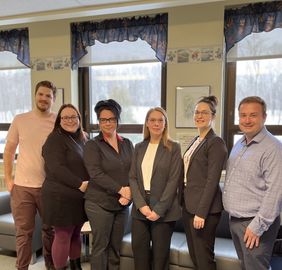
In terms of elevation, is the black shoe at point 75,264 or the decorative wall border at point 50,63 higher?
the decorative wall border at point 50,63

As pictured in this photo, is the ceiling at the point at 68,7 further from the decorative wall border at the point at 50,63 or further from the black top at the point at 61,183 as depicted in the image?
the black top at the point at 61,183

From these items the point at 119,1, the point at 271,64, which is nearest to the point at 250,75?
the point at 271,64

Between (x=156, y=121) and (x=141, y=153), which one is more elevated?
(x=156, y=121)

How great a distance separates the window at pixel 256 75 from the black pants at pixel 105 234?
5.42ft

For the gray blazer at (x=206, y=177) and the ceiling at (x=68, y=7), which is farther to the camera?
the ceiling at (x=68, y=7)

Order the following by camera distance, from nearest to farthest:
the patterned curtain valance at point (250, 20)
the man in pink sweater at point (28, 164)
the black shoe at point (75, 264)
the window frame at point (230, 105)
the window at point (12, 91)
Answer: the man in pink sweater at point (28, 164) → the black shoe at point (75, 264) → the patterned curtain valance at point (250, 20) → the window frame at point (230, 105) → the window at point (12, 91)

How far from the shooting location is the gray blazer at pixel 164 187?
70.4 inches

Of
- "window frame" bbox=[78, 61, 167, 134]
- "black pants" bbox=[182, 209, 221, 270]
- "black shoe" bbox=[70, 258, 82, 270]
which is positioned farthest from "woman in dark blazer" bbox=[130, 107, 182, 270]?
"window frame" bbox=[78, 61, 167, 134]

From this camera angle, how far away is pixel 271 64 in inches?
114

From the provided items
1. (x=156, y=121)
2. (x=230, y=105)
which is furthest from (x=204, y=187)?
(x=230, y=105)

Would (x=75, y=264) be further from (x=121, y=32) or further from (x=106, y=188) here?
(x=121, y=32)

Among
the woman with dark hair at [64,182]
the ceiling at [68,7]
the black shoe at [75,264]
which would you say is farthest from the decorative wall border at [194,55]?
the black shoe at [75,264]

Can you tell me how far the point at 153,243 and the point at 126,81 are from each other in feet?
6.76

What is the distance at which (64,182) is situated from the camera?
75.4 inches
